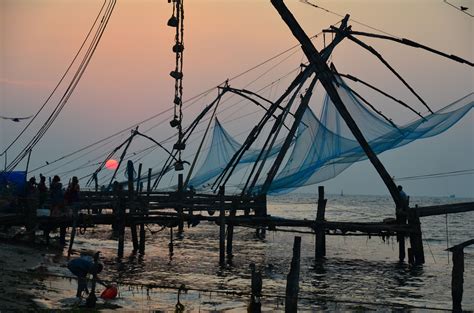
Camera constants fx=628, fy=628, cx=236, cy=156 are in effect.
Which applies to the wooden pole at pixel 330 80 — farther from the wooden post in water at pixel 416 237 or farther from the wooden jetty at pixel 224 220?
the wooden jetty at pixel 224 220

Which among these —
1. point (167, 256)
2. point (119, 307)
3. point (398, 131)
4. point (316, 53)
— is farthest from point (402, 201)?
point (119, 307)

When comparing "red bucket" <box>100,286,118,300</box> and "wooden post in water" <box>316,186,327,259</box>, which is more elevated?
"wooden post in water" <box>316,186,327,259</box>

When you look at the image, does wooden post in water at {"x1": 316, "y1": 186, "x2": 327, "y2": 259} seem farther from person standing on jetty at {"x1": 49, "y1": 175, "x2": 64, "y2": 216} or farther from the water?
person standing on jetty at {"x1": 49, "y1": 175, "x2": 64, "y2": 216}

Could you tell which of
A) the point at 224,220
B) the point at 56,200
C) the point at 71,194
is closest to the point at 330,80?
the point at 224,220

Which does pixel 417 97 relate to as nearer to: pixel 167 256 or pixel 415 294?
pixel 415 294

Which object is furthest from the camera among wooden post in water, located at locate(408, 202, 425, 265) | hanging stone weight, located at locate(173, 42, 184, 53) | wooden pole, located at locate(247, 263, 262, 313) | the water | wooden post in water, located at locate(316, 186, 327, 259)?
hanging stone weight, located at locate(173, 42, 184, 53)

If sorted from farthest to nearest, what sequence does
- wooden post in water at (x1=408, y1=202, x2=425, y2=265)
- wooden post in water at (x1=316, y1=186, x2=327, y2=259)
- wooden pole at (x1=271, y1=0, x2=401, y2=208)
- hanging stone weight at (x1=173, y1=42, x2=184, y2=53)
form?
hanging stone weight at (x1=173, y1=42, x2=184, y2=53) < wooden post in water at (x1=316, y1=186, x2=327, y2=259) < wooden post in water at (x1=408, y1=202, x2=425, y2=265) < wooden pole at (x1=271, y1=0, x2=401, y2=208)

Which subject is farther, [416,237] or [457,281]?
[416,237]

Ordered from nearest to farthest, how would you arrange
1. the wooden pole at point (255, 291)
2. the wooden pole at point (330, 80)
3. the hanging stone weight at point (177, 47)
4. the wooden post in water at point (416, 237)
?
the wooden pole at point (255, 291) < the wooden pole at point (330, 80) < the wooden post in water at point (416, 237) < the hanging stone weight at point (177, 47)

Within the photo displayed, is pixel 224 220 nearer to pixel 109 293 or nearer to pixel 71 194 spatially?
pixel 71 194

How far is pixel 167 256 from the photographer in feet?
69.6

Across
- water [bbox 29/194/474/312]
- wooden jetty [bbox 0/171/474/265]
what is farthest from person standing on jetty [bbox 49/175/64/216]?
water [bbox 29/194/474/312]

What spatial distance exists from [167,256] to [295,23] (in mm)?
9497

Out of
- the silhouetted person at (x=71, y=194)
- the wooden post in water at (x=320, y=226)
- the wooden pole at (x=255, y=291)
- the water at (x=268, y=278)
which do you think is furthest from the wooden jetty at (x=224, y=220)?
the wooden pole at (x=255, y=291)
